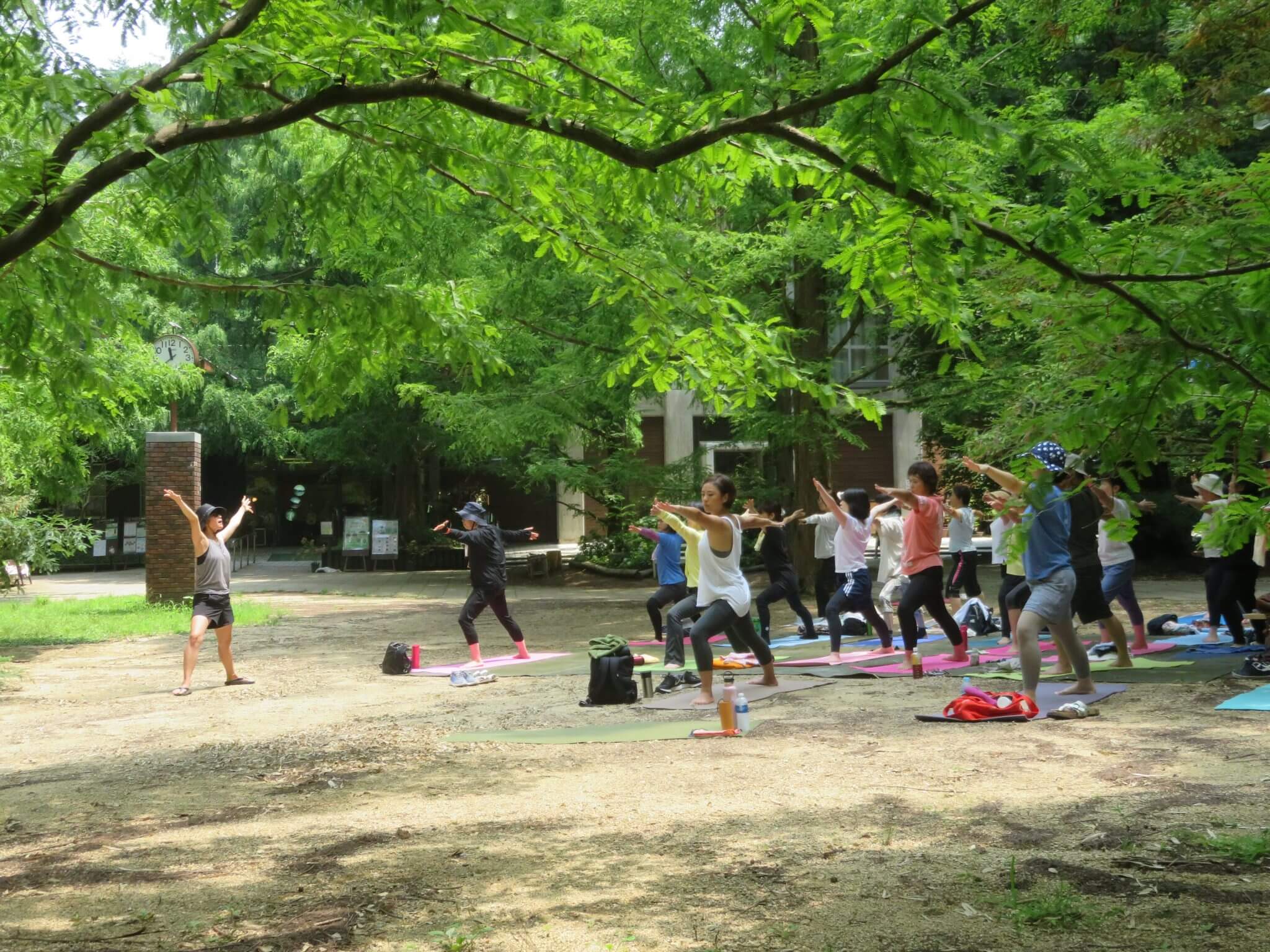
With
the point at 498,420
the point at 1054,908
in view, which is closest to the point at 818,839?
the point at 1054,908

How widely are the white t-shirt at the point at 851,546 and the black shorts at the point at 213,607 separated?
6227mm

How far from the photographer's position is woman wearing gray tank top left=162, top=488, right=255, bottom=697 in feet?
39.5

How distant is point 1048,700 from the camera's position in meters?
9.50

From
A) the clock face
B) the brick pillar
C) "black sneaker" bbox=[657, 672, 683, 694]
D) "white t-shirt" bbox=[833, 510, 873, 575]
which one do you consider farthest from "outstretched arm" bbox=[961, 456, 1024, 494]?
the clock face

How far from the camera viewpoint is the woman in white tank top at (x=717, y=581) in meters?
9.84

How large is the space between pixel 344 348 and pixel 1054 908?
4.92m

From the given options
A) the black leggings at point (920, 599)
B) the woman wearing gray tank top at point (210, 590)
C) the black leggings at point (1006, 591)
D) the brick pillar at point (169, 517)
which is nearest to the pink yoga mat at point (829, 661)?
the black leggings at point (920, 599)

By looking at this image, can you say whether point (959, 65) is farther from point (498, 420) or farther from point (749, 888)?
point (749, 888)

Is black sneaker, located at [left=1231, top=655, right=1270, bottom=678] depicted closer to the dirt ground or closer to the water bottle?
the dirt ground

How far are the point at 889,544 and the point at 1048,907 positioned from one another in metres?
9.94

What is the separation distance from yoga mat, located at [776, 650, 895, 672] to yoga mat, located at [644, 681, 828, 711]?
1214 mm

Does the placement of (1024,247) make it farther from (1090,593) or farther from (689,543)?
(689,543)

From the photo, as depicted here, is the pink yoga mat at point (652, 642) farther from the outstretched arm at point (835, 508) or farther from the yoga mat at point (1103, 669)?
the yoga mat at point (1103, 669)

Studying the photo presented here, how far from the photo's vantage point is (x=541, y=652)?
49.7 feet
